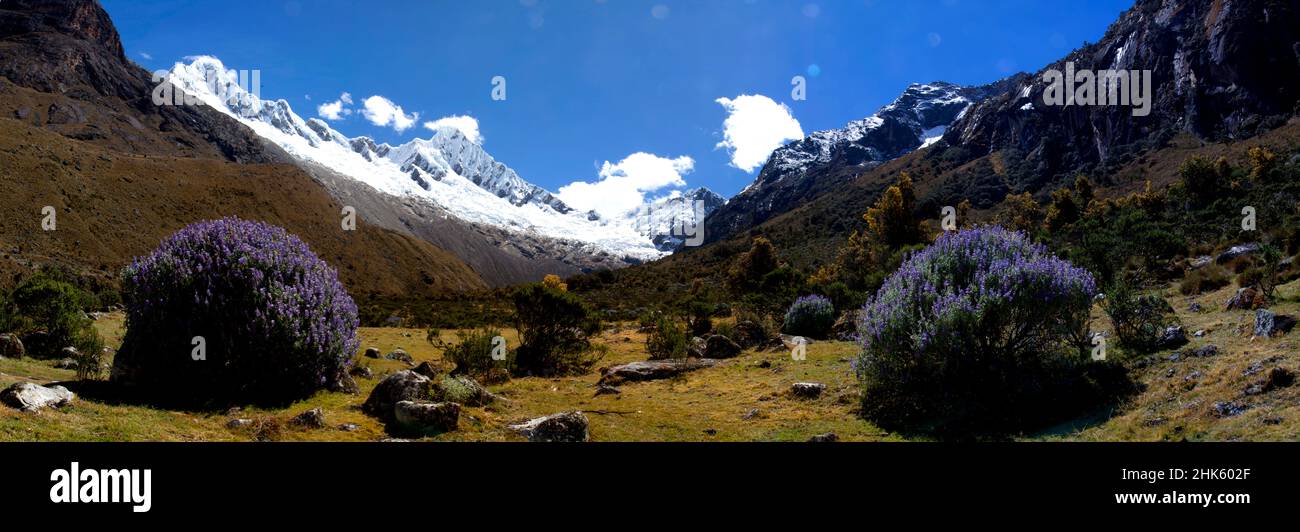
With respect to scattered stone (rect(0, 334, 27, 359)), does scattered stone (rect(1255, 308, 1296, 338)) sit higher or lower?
higher

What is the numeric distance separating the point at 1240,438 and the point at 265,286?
1457cm

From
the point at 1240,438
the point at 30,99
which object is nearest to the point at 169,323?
the point at 1240,438

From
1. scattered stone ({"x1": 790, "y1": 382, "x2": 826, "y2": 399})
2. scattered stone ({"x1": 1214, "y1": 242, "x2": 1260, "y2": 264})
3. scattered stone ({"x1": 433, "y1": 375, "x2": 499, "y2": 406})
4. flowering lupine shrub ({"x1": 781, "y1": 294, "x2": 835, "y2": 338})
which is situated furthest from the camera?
flowering lupine shrub ({"x1": 781, "y1": 294, "x2": 835, "y2": 338})

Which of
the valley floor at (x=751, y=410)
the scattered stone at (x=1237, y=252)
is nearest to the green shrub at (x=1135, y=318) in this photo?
the valley floor at (x=751, y=410)

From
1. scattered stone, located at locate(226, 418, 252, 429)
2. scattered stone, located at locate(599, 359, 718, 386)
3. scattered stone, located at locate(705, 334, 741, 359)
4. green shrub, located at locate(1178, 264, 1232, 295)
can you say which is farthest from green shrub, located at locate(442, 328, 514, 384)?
green shrub, located at locate(1178, 264, 1232, 295)

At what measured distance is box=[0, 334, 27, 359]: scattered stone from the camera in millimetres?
13672

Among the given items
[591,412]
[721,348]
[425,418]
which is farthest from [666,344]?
[425,418]

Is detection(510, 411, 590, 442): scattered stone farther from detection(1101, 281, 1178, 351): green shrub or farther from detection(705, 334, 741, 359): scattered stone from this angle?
detection(705, 334, 741, 359): scattered stone

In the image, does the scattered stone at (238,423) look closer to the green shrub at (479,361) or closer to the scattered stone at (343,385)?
the scattered stone at (343,385)

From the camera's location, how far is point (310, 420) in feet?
31.6

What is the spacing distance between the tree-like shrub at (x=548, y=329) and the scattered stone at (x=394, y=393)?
8688mm

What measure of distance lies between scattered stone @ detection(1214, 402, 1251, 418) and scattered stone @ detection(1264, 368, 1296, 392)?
0.49 m

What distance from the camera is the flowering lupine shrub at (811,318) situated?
78.9 feet
